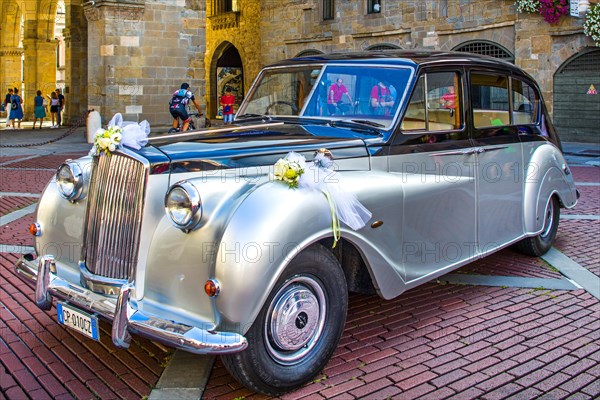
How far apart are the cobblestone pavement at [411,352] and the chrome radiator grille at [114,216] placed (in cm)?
63

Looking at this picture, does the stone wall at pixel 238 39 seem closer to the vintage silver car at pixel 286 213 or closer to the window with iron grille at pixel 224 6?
the window with iron grille at pixel 224 6

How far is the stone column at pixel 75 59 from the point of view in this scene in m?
24.9

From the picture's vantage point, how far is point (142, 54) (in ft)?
60.7

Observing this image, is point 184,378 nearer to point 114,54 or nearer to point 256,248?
point 256,248

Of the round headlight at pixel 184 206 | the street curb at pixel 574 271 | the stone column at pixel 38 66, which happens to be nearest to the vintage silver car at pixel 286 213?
the round headlight at pixel 184 206

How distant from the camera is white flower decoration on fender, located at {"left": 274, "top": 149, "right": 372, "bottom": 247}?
358 centimetres

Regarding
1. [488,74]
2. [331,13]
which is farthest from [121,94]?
[488,74]

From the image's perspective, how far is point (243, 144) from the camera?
393 cm

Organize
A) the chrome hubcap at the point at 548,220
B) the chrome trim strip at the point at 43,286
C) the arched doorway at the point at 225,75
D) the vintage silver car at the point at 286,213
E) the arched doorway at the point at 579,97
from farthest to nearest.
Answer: the arched doorway at the point at 225,75 → the arched doorway at the point at 579,97 → the chrome hubcap at the point at 548,220 → the chrome trim strip at the point at 43,286 → the vintage silver car at the point at 286,213

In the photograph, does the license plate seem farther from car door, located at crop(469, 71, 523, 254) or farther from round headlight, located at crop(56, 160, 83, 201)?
car door, located at crop(469, 71, 523, 254)

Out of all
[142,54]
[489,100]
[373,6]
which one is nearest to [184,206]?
[489,100]

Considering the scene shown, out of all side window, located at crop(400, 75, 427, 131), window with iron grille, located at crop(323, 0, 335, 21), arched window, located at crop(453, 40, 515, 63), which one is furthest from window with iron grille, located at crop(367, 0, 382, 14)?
side window, located at crop(400, 75, 427, 131)

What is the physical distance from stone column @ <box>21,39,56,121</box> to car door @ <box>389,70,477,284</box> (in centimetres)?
2906

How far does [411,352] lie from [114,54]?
15745mm
